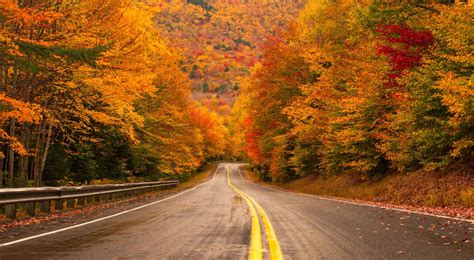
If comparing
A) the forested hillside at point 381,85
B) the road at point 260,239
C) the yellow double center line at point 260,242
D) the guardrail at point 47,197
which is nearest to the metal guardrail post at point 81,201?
the guardrail at point 47,197

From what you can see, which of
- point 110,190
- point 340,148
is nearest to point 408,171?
point 340,148

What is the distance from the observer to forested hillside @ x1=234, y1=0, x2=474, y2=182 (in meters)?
12.5

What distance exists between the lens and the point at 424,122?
14.4 meters

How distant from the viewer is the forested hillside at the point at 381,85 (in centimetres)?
1252

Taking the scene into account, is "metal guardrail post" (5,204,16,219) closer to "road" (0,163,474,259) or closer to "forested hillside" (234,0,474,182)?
"road" (0,163,474,259)

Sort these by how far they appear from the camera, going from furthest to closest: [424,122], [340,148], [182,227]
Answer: [340,148]
[424,122]
[182,227]

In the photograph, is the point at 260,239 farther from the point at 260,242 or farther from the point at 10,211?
the point at 10,211

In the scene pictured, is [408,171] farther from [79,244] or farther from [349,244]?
[79,244]

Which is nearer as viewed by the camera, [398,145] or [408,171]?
[398,145]

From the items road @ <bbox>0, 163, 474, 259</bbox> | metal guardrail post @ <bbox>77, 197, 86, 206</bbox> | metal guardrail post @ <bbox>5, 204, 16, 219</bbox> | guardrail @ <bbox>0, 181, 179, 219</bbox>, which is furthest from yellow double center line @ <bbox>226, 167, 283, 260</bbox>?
metal guardrail post @ <bbox>77, 197, 86, 206</bbox>

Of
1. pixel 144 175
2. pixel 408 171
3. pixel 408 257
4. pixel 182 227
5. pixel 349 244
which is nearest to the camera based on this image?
pixel 408 257

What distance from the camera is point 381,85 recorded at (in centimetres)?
1758

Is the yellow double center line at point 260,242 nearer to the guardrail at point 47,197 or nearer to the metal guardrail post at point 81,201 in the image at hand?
the guardrail at point 47,197

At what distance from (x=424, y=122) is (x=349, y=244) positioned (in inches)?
395
